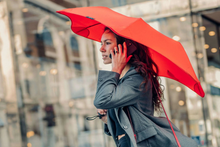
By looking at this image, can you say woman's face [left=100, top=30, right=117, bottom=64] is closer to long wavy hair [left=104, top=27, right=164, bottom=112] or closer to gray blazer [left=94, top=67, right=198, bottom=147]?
long wavy hair [left=104, top=27, right=164, bottom=112]

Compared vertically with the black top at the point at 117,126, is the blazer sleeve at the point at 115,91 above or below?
above

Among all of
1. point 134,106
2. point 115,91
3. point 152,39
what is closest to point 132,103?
point 134,106

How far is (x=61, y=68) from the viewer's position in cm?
563

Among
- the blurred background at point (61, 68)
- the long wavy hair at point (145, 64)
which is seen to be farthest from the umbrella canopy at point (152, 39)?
the blurred background at point (61, 68)

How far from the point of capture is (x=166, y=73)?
2074 millimetres

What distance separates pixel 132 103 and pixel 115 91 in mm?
158

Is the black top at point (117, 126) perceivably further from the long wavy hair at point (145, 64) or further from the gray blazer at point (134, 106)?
the long wavy hair at point (145, 64)

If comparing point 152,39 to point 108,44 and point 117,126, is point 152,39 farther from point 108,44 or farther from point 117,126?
point 117,126

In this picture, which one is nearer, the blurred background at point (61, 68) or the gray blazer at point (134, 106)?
the gray blazer at point (134, 106)

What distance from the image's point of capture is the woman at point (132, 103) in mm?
1650

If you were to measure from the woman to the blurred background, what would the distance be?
2945 millimetres

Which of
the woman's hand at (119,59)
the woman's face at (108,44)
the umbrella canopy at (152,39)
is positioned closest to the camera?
the umbrella canopy at (152,39)

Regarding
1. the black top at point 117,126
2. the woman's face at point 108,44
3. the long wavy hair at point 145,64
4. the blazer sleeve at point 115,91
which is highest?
the woman's face at point 108,44

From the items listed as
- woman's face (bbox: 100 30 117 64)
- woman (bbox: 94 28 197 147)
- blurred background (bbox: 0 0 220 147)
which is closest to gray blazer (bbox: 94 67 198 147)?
woman (bbox: 94 28 197 147)
